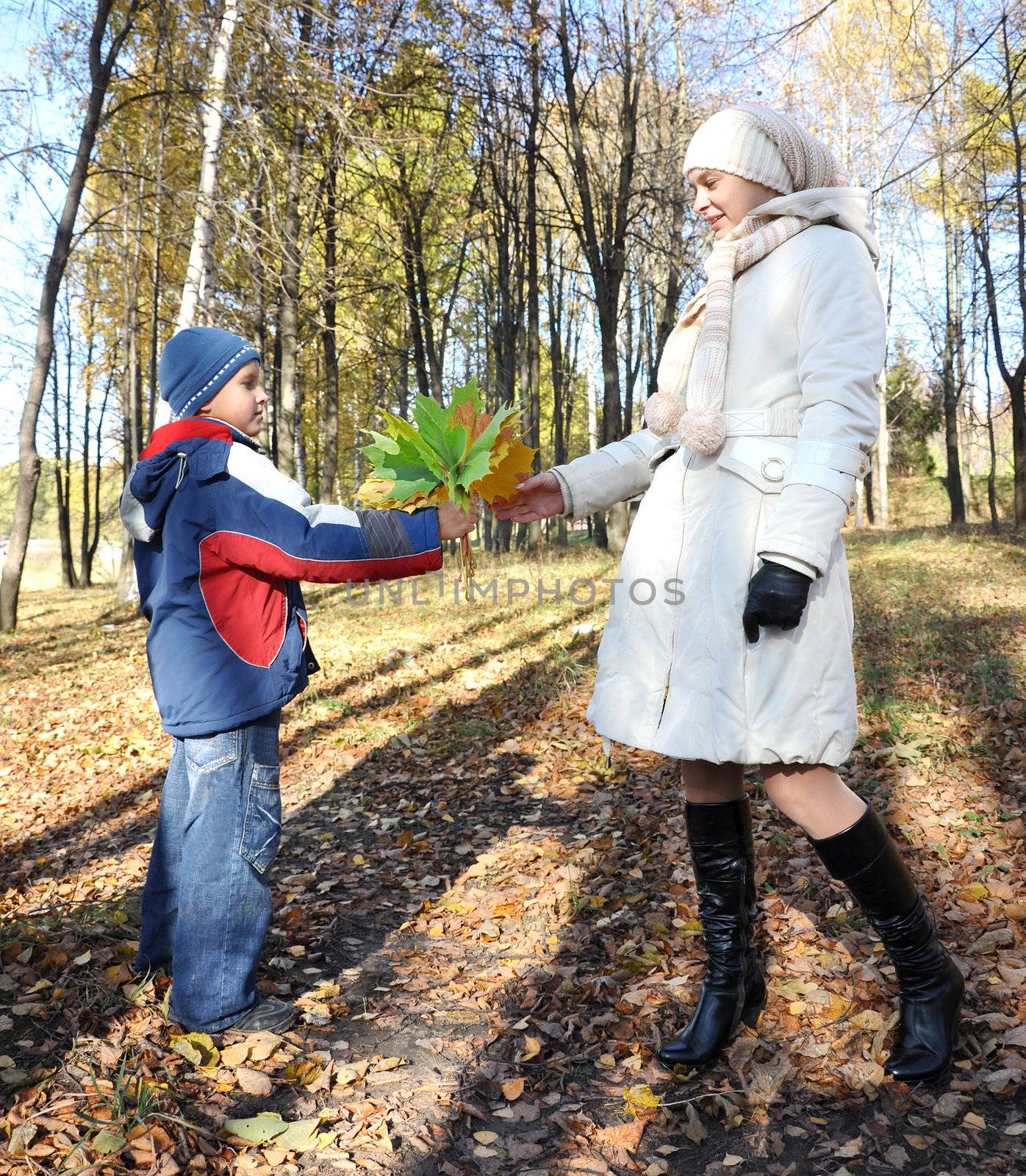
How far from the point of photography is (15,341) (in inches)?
764

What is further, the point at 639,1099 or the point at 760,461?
the point at 639,1099

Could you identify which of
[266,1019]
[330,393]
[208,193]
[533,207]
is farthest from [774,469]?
[330,393]

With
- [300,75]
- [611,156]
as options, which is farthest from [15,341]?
[611,156]

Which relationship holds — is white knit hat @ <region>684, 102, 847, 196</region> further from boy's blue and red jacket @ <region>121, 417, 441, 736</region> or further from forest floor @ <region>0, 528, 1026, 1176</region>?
forest floor @ <region>0, 528, 1026, 1176</region>

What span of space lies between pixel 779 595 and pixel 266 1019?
6.94 ft

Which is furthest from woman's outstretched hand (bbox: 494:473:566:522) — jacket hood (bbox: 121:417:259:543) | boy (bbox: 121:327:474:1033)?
jacket hood (bbox: 121:417:259:543)

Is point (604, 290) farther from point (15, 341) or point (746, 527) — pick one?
point (746, 527)

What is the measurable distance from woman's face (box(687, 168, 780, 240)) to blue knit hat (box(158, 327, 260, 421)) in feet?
4.65

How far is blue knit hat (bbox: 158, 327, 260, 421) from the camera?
9.40 ft

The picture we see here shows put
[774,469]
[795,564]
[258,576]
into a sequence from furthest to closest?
[258,576] → [774,469] → [795,564]

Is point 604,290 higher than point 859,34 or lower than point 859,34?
lower

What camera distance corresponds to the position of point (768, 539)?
2213 millimetres

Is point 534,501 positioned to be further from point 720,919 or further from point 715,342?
point 720,919

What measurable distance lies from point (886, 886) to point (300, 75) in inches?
422
